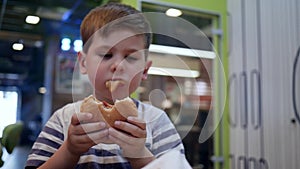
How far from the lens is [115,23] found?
513 mm

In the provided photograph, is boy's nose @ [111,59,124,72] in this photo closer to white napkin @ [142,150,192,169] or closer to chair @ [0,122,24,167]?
white napkin @ [142,150,192,169]

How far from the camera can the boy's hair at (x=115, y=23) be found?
513 mm

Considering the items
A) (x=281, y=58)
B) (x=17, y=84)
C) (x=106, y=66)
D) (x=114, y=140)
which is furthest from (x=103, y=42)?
(x=281, y=58)

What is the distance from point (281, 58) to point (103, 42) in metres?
0.85

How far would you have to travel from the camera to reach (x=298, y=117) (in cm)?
108

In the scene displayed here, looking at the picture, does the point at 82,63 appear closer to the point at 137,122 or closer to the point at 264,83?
the point at 137,122

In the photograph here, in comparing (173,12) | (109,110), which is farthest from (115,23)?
(173,12)

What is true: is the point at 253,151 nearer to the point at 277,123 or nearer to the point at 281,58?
the point at 277,123

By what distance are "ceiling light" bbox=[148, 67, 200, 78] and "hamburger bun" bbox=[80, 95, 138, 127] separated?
14 centimetres

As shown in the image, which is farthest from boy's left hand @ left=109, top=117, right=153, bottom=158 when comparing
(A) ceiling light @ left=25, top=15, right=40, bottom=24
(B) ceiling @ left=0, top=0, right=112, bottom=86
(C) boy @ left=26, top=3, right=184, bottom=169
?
(A) ceiling light @ left=25, top=15, right=40, bottom=24

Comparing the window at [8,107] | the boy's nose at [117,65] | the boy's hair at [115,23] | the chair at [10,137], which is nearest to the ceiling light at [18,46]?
the window at [8,107]

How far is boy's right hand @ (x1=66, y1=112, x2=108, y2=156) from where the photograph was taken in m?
0.45

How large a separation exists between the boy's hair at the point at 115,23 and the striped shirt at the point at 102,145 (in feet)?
0.40

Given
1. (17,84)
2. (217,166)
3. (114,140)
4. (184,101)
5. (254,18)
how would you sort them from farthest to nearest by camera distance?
1. (217,166)
2. (254,18)
3. (17,84)
4. (184,101)
5. (114,140)
